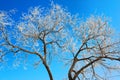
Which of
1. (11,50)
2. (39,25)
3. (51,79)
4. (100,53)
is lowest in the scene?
(51,79)

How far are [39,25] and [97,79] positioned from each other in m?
7.45

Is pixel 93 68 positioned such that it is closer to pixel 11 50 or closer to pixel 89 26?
pixel 89 26

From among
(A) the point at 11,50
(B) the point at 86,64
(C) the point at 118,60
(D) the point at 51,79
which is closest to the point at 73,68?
(B) the point at 86,64

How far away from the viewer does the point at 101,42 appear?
827 inches

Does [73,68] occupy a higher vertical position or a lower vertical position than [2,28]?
lower

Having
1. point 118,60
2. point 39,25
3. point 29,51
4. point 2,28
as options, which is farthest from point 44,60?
point 118,60

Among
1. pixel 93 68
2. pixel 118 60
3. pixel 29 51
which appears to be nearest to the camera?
pixel 118 60

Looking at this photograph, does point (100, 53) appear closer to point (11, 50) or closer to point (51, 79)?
point (51, 79)

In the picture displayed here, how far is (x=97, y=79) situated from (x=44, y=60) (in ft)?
18.2

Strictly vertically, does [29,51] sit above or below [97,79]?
above

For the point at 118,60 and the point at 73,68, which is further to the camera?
the point at 73,68

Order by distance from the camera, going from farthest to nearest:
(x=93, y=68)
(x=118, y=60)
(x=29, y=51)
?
(x=93, y=68), (x=29, y=51), (x=118, y=60)

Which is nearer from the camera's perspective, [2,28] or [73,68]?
[2,28]

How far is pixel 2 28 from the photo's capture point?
67.7ft
